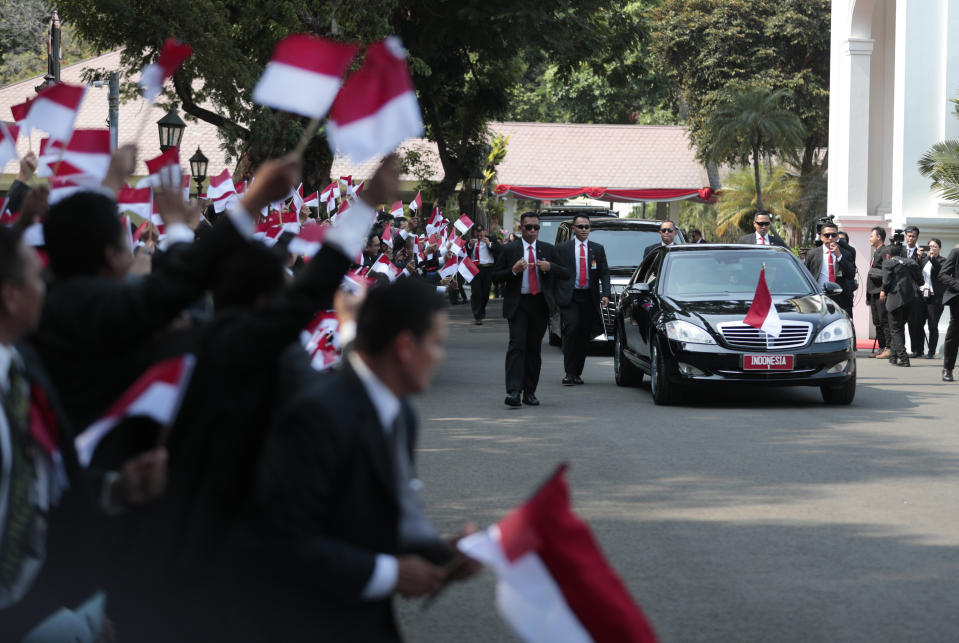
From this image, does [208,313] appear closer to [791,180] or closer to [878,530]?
[878,530]

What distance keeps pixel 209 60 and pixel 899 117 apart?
1206 cm

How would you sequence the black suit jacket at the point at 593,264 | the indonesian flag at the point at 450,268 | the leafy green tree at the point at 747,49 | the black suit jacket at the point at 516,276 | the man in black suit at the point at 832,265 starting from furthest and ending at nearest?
the leafy green tree at the point at 747,49, the indonesian flag at the point at 450,268, the man in black suit at the point at 832,265, the black suit jacket at the point at 593,264, the black suit jacket at the point at 516,276

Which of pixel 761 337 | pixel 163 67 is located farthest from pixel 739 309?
pixel 163 67

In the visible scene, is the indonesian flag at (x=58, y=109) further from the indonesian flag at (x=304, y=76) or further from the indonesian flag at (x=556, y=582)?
the indonesian flag at (x=556, y=582)

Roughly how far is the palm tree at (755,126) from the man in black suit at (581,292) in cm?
3769

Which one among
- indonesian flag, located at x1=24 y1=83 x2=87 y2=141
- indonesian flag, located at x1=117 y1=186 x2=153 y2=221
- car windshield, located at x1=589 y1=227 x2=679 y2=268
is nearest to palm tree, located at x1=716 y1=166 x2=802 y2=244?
car windshield, located at x1=589 y1=227 x2=679 y2=268

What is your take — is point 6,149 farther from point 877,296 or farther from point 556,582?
point 877,296

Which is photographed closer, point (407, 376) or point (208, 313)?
point (407, 376)

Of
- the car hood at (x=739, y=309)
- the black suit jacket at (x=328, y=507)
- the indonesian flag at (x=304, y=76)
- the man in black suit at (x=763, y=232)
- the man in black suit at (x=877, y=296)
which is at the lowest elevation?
the man in black suit at (x=877, y=296)

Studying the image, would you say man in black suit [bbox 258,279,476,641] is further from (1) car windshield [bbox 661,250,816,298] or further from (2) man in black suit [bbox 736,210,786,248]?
(2) man in black suit [bbox 736,210,786,248]

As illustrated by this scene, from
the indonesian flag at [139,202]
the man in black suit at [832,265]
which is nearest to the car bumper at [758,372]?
the man in black suit at [832,265]

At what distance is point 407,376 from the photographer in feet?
9.96

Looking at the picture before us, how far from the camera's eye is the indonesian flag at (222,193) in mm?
11438

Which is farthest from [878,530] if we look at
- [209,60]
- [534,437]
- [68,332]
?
[209,60]
